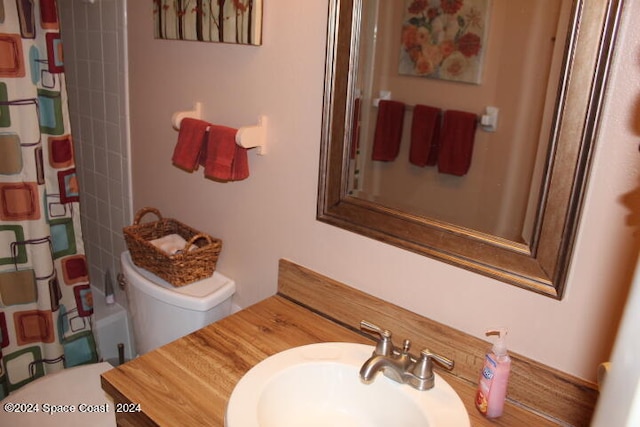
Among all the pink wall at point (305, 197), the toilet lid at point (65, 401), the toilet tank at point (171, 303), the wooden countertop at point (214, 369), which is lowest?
the toilet lid at point (65, 401)

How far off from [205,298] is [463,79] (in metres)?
0.98

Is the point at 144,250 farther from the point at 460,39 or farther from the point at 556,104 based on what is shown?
the point at 556,104

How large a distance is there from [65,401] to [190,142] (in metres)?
0.92

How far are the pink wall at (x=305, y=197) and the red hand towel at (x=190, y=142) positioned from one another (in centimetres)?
8

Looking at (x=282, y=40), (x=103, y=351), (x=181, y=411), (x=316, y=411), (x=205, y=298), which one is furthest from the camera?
(x=103, y=351)

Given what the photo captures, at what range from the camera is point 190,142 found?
4.97 feet

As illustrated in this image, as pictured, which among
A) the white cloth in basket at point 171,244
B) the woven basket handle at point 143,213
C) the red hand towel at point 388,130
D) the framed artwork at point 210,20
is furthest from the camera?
the woven basket handle at point 143,213

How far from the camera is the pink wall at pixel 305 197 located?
90 cm

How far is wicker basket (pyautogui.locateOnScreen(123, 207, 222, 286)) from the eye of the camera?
1.54 m

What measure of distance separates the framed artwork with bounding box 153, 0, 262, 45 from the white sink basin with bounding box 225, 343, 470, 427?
0.84 meters

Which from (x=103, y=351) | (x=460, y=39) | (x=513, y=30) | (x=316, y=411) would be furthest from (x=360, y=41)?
(x=103, y=351)

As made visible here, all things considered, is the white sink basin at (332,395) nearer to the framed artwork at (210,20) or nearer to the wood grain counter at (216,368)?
the wood grain counter at (216,368)

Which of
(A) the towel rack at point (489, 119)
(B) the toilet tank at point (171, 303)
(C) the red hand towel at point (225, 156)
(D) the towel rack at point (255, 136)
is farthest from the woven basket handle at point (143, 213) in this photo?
(A) the towel rack at point (489, 119)

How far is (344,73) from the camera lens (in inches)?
47.4
